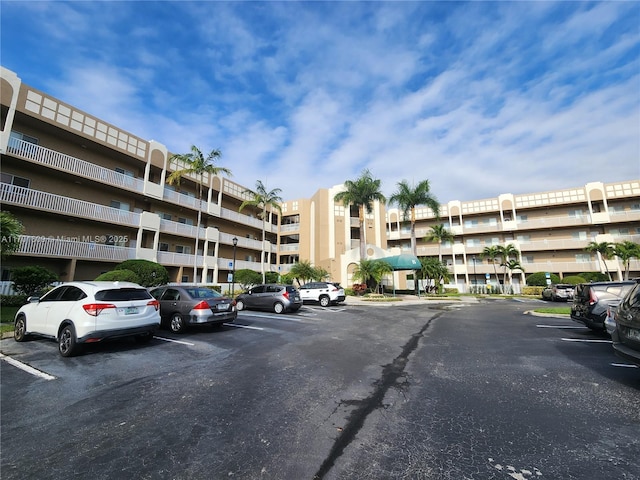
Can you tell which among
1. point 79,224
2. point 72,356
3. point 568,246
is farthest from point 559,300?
point 79,224

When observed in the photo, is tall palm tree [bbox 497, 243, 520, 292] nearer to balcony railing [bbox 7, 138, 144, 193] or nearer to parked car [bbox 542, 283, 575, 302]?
parked car [bbox 542, 283, 575, 302]

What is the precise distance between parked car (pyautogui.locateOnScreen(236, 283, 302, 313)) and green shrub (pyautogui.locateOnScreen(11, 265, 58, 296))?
9.48 metres

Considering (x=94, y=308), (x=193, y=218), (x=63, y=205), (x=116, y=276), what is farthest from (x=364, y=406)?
(x=193, y=218)

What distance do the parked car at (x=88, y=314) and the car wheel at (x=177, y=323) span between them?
188 centimetres

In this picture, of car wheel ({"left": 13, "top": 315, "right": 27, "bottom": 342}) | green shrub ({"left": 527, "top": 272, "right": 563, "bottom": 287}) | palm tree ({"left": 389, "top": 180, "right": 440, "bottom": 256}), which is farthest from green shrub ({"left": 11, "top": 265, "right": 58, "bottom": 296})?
green shrub ({"left": 527, "top": 272, "right": 563, "bottom": 287})

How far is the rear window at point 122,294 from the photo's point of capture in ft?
23.4

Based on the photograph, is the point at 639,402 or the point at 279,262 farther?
the point at 279,262

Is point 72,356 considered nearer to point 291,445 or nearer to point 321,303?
point 291,445

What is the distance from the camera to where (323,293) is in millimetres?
20922

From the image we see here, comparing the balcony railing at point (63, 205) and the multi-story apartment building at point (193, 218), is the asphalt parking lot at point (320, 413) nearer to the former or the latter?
the balcony railing at point (63, 205)

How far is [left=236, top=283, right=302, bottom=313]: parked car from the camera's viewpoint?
50.8 ft

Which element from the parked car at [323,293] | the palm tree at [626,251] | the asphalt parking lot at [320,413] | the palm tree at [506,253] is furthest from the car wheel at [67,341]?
the palm tree at [626,251]

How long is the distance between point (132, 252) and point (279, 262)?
22.0 m

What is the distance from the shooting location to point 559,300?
2639 centimetres
